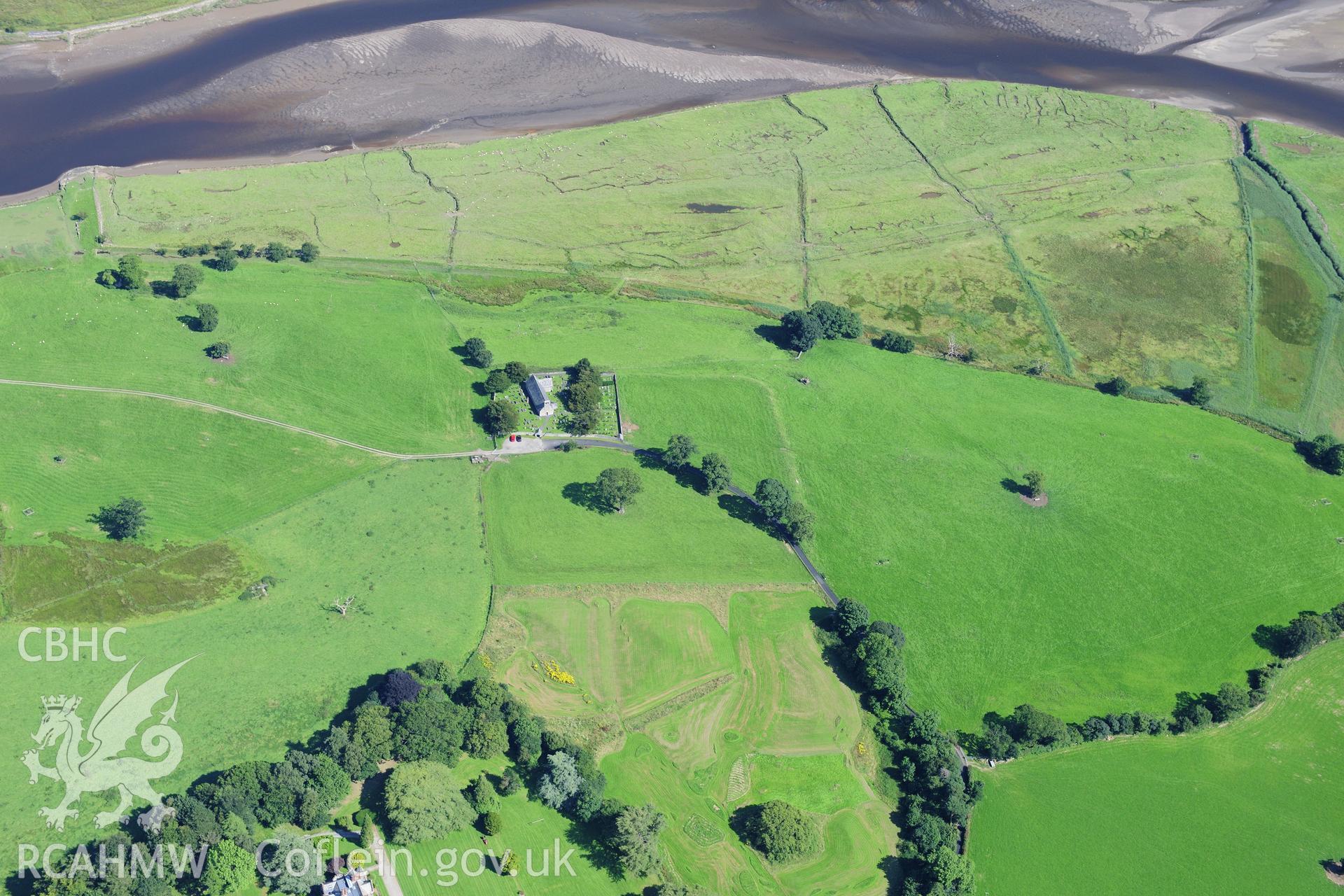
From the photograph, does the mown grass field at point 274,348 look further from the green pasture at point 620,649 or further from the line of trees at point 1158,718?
the line of trees at point 1158,718

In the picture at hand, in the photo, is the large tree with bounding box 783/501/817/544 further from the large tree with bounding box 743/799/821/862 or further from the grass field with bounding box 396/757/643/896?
the grass field with bounding box 396/757/643/896

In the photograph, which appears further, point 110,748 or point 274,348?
point 274,348

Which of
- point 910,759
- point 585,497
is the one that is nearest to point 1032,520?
point 910,759

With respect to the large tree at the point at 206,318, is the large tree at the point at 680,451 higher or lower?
lower

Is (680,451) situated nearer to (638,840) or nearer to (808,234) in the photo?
(638,840)

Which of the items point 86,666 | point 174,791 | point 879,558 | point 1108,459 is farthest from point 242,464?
point 1108,459

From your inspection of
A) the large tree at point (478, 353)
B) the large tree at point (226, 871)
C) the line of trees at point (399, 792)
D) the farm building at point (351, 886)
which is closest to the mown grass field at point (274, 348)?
the large tree at point (478, 353)

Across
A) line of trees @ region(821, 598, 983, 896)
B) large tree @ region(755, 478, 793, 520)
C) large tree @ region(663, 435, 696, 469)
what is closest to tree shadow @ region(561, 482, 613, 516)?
large tree @ region(663, 435, 696, 469)
